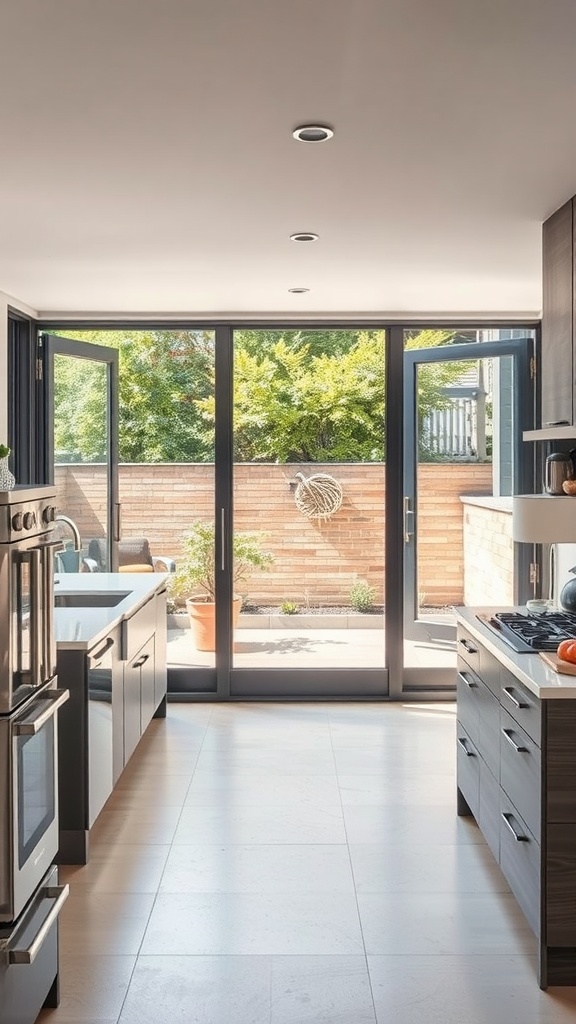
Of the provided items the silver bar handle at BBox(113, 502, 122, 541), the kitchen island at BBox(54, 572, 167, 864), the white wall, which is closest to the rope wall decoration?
the silver bar handle at BBox(113, 502, 122, 541)

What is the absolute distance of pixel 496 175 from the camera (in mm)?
2893

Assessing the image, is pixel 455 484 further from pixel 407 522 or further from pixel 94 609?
pixel 94 609

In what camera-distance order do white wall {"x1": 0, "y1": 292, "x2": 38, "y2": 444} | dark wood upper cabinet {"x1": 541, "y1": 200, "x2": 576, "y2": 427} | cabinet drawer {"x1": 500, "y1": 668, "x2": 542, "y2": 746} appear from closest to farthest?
cabinet drawer {"x1": 500, "y1": 668, "x2": 542, "y2": 746} < dark wood upper cabinet {"x1": 541, "y1": 200, "x2": 576, "y2": 427} < white wall {"x1": 0, "y1": 292, "x2": 38, "y2": 444}

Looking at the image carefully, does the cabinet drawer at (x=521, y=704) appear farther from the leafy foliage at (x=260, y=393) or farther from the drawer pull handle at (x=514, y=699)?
the leafy foliage at (x=260, y=393)

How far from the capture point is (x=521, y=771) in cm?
265

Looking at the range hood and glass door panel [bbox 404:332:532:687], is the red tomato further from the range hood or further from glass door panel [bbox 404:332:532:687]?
glass door panel [bbox 404:332:532:687]

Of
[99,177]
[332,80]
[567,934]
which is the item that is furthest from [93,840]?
[332,80]

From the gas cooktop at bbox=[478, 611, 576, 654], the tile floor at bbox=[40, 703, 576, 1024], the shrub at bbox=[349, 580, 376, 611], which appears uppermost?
the gas cooktop at bbox=[478, 611, 576, 654]

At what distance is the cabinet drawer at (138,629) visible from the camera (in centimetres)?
390

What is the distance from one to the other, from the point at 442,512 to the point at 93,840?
306 cm

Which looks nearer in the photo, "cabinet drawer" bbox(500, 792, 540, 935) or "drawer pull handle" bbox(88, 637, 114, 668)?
"cabinet drawer" bbox(500, 792, 540, 935)

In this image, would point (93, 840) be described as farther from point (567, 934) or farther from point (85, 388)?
point (85, 388)

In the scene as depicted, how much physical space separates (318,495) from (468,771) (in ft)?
8.70

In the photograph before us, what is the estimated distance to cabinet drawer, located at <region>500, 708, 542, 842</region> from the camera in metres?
2.48
